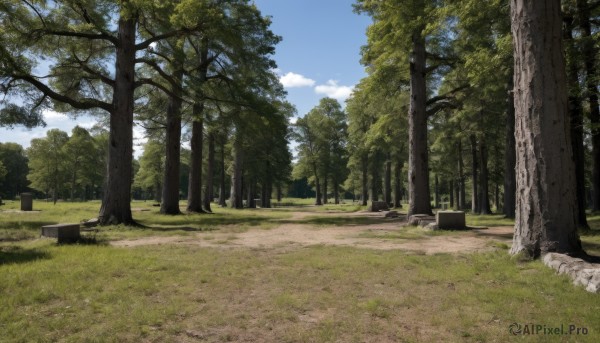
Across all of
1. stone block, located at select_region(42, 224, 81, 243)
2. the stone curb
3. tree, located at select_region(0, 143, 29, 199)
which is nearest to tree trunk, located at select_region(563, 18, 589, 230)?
the stone curb

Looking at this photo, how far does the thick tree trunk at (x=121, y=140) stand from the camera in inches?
612

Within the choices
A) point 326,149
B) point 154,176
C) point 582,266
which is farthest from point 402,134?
point 154,176

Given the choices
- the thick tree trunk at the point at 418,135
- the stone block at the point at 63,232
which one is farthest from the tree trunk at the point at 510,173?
the stone block at the point at 63,232

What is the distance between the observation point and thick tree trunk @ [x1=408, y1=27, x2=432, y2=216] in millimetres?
17562

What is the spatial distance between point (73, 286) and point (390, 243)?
7.68 metres

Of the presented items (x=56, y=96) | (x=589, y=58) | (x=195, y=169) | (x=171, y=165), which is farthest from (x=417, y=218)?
(x=56, y=96)

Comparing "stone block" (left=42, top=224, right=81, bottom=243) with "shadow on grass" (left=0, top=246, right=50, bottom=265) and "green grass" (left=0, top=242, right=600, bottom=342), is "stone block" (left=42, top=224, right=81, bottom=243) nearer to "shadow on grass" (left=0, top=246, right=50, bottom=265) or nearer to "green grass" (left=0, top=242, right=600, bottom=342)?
"shadow on grass" (left=0, top=246, right=50, bottom=265)

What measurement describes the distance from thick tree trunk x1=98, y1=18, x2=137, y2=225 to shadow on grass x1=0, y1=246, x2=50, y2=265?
619 centimetres

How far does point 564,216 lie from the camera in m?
7.51

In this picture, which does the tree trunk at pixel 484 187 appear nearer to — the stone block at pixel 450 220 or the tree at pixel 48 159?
the stone block at pixel 450 220

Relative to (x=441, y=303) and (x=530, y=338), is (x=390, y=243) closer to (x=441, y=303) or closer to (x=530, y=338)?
(x=441, y=303)

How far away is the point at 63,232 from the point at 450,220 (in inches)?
459

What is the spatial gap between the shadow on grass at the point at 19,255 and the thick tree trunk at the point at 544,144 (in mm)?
9274

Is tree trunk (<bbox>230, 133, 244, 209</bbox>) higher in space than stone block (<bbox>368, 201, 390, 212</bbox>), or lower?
higher
